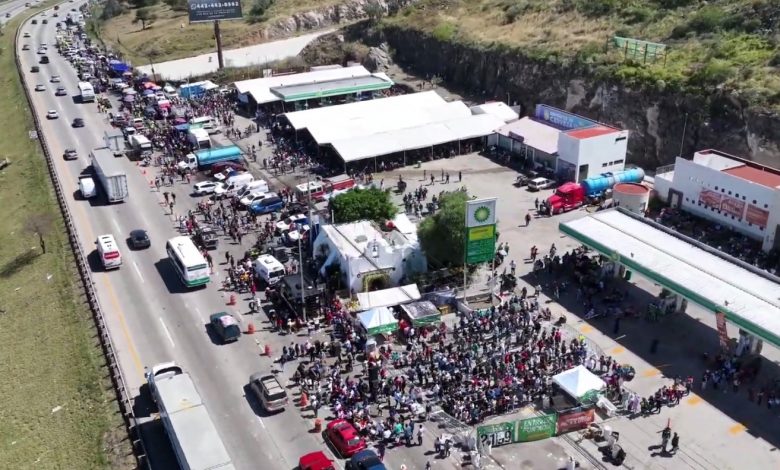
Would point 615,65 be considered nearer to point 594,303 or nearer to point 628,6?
point 628,6

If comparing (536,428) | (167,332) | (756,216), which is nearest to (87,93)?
(167,332)

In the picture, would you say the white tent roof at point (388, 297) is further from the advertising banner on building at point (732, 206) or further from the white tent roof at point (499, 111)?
the white tent roof at point (499, 111)

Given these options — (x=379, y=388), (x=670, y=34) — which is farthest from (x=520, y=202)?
(x=670, y=34)

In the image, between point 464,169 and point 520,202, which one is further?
point 464,169

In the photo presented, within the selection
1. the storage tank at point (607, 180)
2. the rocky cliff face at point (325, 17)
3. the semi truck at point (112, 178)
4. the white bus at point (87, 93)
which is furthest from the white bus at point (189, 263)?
the rocky cliff face at point (325, 17)

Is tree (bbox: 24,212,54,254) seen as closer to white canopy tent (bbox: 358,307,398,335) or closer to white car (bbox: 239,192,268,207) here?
white car (bbox: 239,192,268,207)
